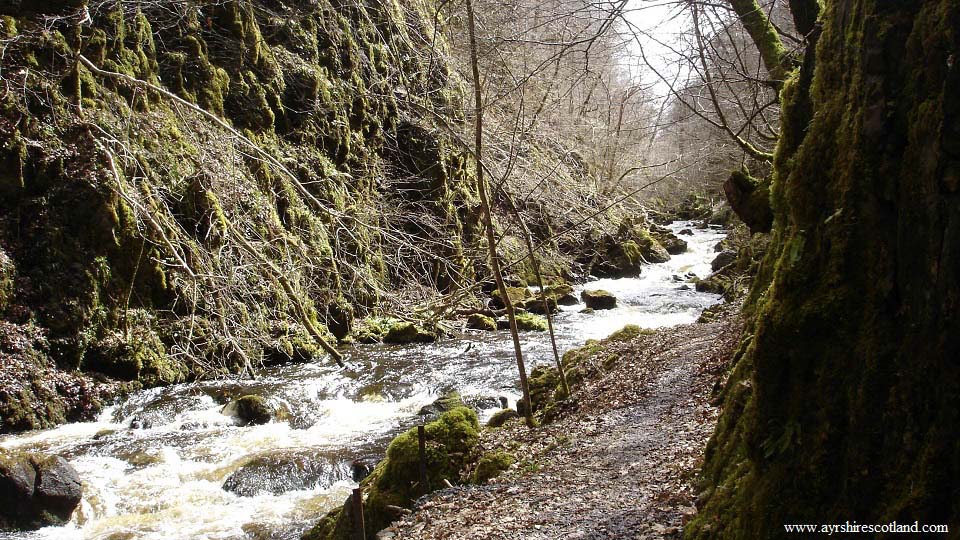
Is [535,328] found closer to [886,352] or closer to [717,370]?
[717,370]

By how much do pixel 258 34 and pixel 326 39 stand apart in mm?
2653

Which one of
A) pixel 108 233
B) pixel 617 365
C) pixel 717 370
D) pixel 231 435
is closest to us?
pixel 717 370

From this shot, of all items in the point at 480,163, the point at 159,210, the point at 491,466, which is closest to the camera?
the point at 491,466

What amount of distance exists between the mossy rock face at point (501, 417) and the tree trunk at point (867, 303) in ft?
23.5

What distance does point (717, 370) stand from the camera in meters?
8.38

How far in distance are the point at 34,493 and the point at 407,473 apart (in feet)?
14.8

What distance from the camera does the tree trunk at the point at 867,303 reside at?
2102 millimetres

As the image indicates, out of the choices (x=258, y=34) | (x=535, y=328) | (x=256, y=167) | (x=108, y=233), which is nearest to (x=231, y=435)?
(x=108, y=233)

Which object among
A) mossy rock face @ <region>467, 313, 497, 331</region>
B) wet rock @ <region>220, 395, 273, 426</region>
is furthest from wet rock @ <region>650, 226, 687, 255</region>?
wet rock @ <region>220, 395, 273, 426</region>

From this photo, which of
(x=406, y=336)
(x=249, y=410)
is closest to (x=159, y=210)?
(x=249, y=410)

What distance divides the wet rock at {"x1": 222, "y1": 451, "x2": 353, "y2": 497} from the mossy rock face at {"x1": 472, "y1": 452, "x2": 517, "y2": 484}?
2.46 meters

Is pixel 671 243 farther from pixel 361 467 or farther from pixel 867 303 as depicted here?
pixel 867 303

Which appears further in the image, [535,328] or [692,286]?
[692,286]

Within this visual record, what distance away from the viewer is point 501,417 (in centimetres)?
1043
